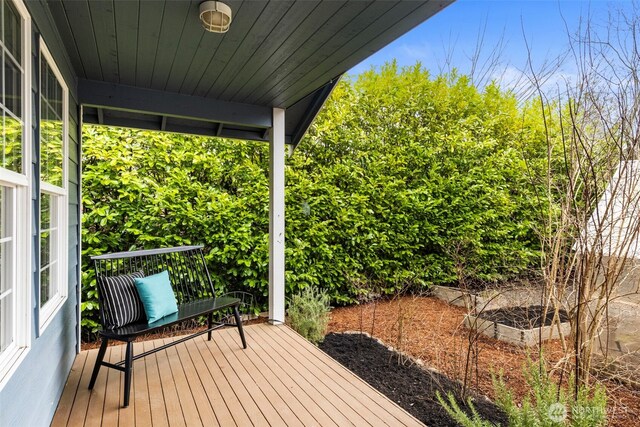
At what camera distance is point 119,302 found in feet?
8.70

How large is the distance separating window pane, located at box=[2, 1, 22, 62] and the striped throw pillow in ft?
5.37

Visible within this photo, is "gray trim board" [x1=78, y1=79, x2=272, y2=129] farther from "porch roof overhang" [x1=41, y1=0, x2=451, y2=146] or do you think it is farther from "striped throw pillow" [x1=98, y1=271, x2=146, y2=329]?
"striped throw pillow" [x1=98, y1=271, x2=146, y2=329]

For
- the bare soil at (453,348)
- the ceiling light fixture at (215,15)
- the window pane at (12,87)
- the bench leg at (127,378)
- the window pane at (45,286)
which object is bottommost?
the bare soil at (453,348)

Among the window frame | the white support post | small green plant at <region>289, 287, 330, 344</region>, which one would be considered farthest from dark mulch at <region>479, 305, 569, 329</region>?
the window frame

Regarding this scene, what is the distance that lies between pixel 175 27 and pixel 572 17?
2.72 metres

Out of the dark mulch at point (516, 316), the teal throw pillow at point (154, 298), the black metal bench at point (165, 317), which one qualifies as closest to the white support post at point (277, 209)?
the black metal bench at point (165, 317)

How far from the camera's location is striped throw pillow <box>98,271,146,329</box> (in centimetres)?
258

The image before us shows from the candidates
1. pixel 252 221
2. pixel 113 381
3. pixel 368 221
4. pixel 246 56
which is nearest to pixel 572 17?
pixel 246 56

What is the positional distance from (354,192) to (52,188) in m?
3.69

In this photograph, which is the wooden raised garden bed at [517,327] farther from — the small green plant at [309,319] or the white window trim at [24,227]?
the white window trim at [24,227]

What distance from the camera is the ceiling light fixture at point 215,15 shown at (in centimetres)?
187

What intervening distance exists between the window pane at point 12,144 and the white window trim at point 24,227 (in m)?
0.04

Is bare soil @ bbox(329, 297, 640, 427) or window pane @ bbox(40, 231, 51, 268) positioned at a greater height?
window pane @ bbox(40, 231, 51, 268)

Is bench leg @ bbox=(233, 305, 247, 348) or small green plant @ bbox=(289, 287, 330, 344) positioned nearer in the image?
bench leg @ bbox=(233, 305, 247, 348)
